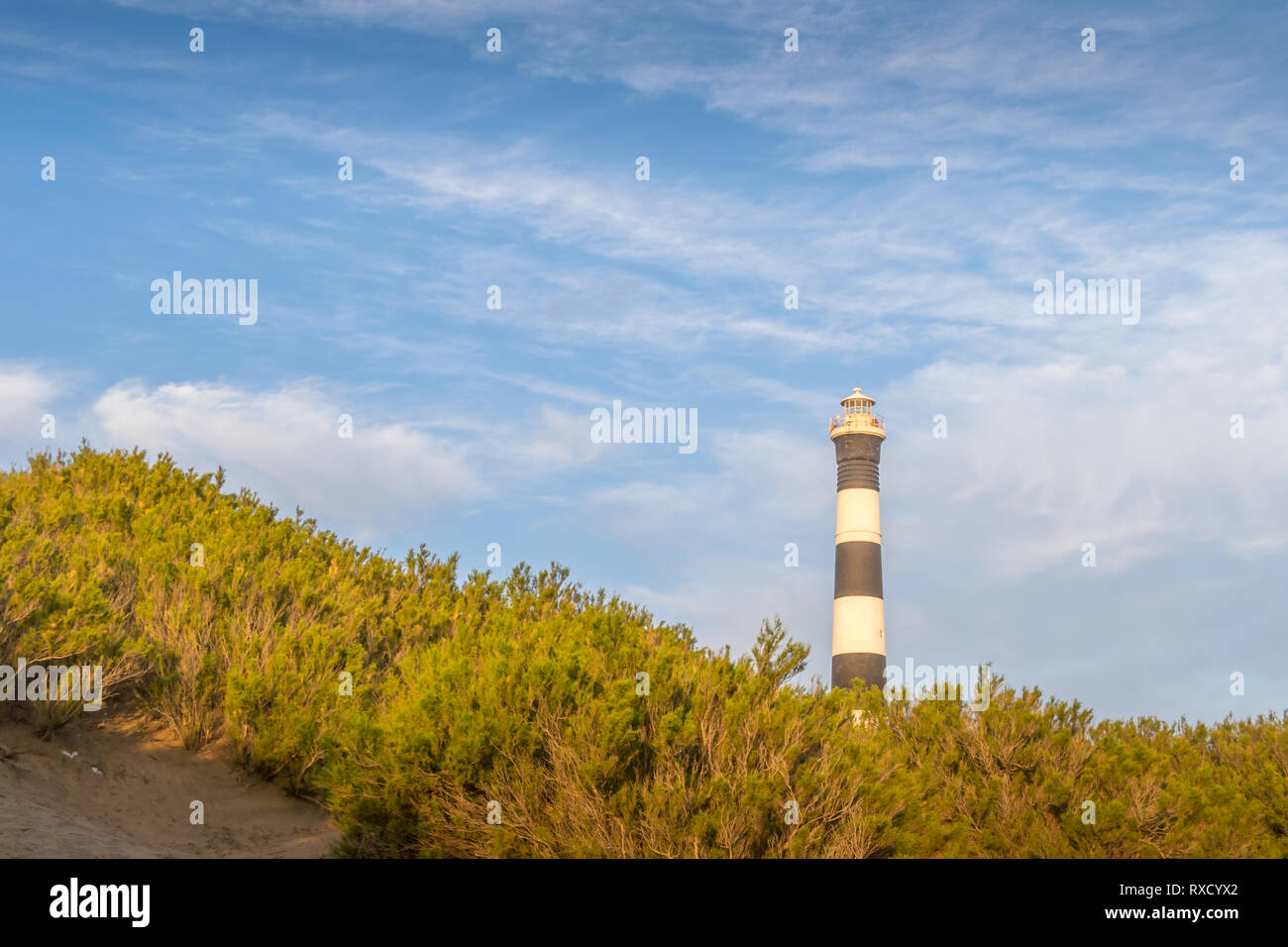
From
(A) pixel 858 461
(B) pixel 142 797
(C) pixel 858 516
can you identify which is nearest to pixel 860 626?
(C) pixel 858 516

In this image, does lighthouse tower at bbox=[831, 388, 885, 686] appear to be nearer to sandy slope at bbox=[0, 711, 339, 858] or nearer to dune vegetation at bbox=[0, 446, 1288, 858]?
dune vegetation at bbox=[0, 446, 1288, 858]

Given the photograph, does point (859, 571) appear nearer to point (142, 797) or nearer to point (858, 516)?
point (858, 516)

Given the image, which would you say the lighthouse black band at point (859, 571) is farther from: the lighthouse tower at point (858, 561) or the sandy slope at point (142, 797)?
the sandy slope at point (142, 797)

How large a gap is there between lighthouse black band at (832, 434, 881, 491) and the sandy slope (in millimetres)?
28325

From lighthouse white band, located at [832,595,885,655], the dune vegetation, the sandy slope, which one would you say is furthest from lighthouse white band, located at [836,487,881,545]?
the sandy slope

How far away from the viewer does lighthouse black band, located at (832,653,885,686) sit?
33688mm

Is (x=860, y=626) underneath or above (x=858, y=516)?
underneath

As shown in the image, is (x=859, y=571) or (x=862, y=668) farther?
(x=859, y=571)

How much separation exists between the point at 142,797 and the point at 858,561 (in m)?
27.4

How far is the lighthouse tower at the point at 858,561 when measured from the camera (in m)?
34.0

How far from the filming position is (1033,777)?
11953mm

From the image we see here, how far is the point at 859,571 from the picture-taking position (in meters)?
34.9
